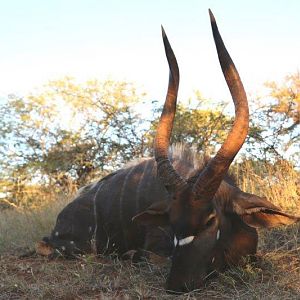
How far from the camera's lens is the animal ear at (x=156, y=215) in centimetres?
330

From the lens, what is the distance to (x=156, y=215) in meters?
3.37

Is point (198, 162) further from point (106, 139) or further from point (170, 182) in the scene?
point (106, 139)

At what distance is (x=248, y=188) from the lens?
5480 millimetres

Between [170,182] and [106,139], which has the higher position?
[106,139]

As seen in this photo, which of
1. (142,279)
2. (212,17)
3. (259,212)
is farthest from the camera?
(142,279)

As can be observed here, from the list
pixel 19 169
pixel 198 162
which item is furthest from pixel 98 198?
pixel 19 169

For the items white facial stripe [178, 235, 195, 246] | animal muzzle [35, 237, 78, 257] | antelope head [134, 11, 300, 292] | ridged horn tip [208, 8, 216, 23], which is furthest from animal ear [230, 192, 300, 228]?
animal muzzle [35, 237, 78, 257]

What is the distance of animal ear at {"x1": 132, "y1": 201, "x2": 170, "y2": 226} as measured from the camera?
3303mm

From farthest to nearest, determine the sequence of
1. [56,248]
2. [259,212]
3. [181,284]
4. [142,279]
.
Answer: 1. [56,248]
2. [142,279]
3. [259,212]
4. [181,284]

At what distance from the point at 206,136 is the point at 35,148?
4622 millimetres

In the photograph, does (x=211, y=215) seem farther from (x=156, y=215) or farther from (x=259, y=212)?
(x=156, y=215)

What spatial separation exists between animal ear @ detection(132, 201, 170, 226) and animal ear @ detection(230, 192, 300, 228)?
0.41 metres

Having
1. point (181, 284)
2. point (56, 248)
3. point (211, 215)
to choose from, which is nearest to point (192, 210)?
point (211, 215)

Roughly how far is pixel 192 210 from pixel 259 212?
0.45 meters
